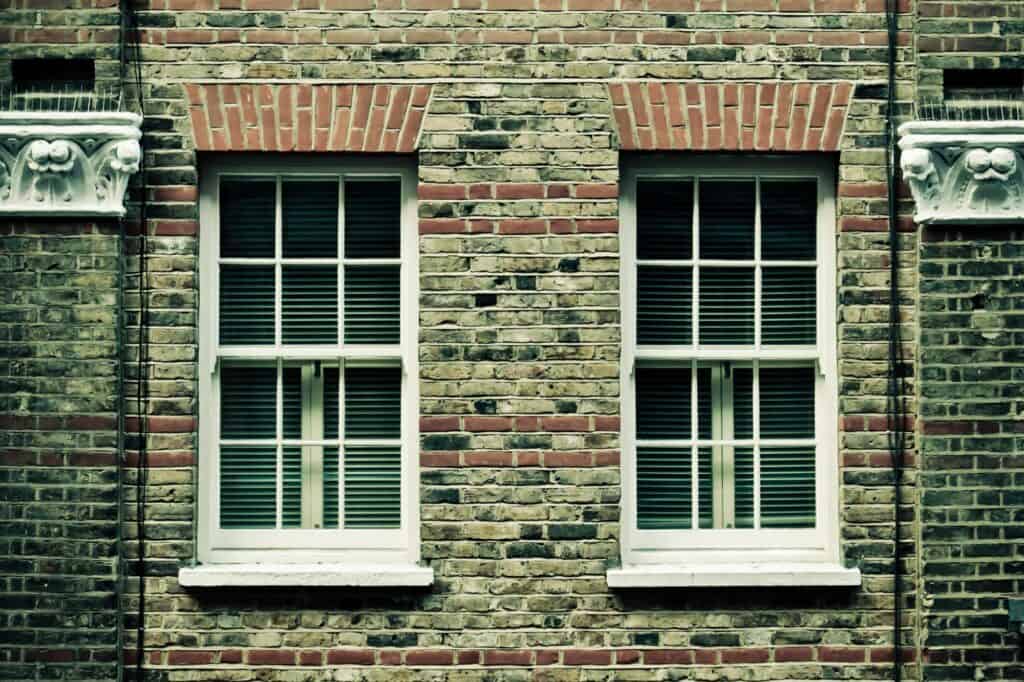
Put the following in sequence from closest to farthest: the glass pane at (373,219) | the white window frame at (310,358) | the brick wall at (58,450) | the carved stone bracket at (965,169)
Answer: the brick wall at (58,450) → the carved stone bracket at (965,169) → the white window frame at (310,358) → the glass pane at (373,219)

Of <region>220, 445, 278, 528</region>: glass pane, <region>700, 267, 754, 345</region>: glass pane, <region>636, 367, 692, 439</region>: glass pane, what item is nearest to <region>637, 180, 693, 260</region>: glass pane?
<region>700, 267, 754, 345</region>: glass pane

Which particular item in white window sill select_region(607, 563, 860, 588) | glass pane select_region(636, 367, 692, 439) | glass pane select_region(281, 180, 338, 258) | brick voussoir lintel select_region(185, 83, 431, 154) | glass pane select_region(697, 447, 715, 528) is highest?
brick voussoir lintel select_region(185, 83, 431, 154)

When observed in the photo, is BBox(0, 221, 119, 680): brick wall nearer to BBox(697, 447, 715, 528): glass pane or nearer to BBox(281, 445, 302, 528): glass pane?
BBox(281, 445, 302, 528): glass pane

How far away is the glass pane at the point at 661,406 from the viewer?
7.46 m

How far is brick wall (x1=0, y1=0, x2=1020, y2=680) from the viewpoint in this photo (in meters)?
7.16

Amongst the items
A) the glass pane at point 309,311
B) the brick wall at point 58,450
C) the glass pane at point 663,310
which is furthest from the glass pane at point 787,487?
the brick wall at point 58,450

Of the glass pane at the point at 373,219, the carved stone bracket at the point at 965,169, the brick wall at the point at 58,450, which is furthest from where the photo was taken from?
the glass pane at the point at 373,219

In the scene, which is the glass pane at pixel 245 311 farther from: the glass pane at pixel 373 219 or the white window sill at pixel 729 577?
the white window sill at pixel 729 577

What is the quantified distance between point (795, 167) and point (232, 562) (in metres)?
3.61

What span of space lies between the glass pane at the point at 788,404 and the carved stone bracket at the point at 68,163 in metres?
3.49

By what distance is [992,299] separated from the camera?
23.7 ft

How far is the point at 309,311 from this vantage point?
24.4 ft

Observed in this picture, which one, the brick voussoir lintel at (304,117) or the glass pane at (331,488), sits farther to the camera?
the glass pane at (331,488)

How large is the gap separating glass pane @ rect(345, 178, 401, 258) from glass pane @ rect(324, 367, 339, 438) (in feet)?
2.06
